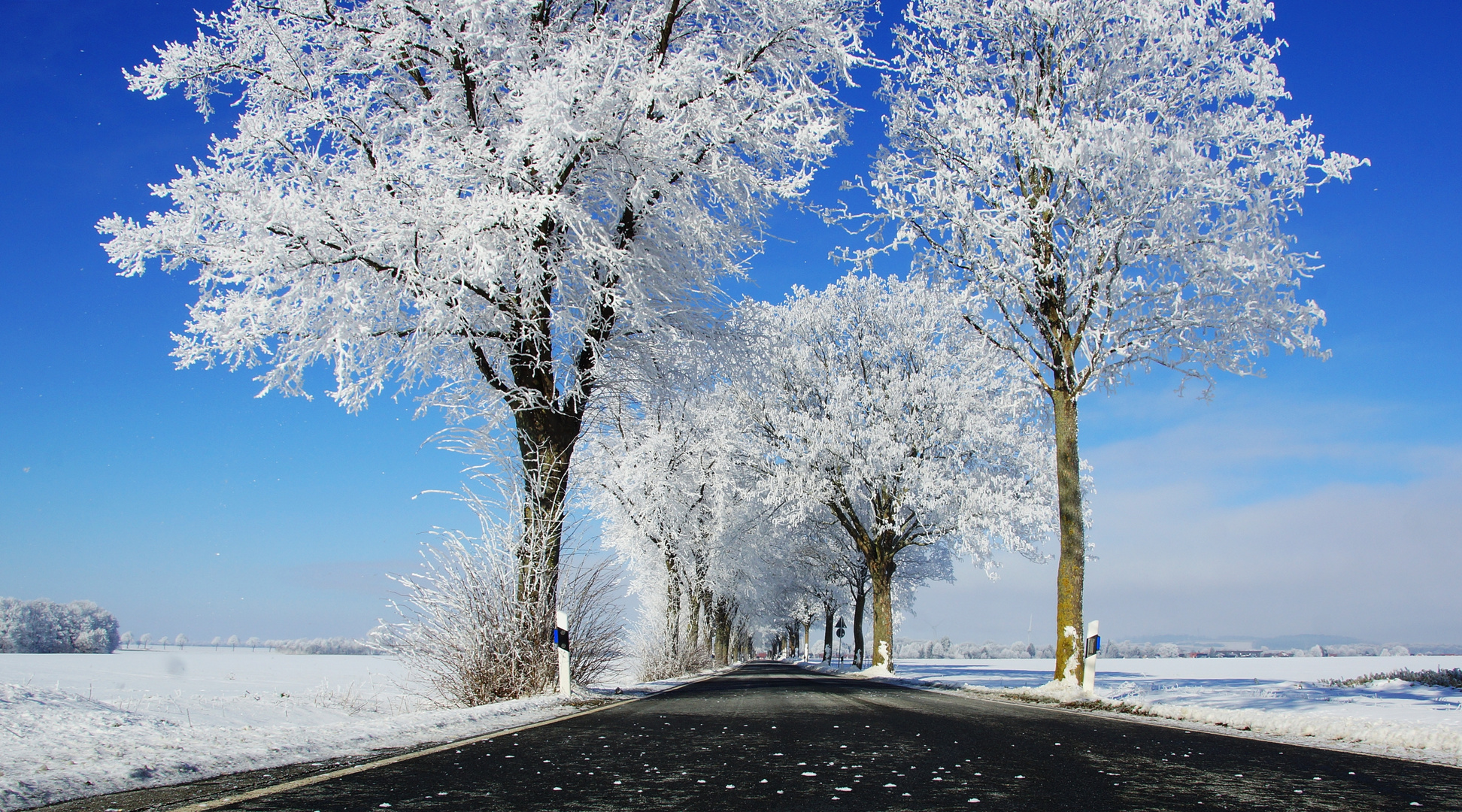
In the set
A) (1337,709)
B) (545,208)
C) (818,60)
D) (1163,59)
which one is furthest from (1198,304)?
(545,208)

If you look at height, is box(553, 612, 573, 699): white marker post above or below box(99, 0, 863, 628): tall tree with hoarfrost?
below

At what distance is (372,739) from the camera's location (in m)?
4.55

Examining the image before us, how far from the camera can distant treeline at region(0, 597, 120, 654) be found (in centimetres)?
5572

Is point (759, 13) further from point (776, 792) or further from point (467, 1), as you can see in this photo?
point (776, 792)

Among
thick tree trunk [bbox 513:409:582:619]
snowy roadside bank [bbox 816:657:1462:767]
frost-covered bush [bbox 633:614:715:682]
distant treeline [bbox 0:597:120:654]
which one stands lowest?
distant treeline [bbox 0:597:120:654]

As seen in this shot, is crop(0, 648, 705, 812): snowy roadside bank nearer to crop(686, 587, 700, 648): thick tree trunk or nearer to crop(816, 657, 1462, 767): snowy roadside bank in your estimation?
crop(816, 657, 1462, 767): snowy roadside bank

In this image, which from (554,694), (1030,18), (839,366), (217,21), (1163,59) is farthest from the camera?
(839,366)

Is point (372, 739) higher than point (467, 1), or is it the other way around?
point (467, 1)

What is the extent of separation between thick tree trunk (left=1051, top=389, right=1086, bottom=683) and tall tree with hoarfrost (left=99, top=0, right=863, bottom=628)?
6.10 m

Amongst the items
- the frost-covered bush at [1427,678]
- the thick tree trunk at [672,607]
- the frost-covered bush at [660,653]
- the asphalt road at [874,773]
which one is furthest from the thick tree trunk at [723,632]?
the asphalt road at [874,773]

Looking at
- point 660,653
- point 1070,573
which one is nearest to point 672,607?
point 660,653

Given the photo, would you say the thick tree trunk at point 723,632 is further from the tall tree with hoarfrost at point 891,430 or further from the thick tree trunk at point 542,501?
the thick tree trunk at point 542,501

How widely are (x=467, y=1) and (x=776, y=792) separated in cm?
856

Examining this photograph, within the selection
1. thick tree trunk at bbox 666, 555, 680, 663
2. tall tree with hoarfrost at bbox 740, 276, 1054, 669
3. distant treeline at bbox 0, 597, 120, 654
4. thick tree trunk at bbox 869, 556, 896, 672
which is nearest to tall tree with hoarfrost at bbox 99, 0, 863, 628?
tall tree with hoarfrost at bbox 740, 276, 1054, 669
